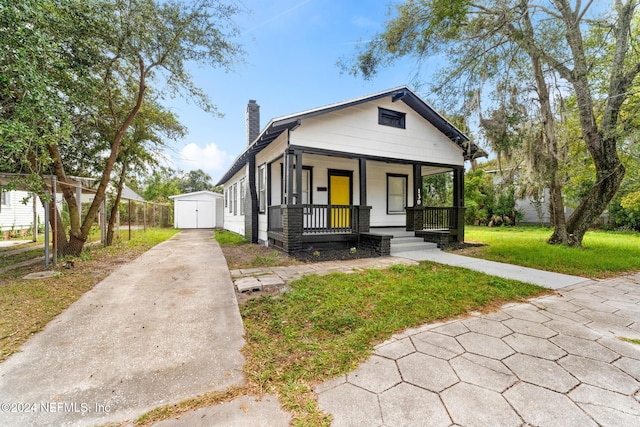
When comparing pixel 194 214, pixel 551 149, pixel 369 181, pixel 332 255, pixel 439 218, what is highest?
pixel 551 149

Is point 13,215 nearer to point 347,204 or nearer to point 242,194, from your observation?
point 242,194

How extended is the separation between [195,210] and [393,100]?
15.5 meters

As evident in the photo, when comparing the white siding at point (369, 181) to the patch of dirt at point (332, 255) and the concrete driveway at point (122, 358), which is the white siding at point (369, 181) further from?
the concrete driveway at point (122, 358)

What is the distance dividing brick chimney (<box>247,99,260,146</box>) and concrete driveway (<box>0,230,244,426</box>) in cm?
857

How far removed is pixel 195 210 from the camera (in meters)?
19.0

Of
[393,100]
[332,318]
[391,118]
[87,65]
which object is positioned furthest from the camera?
[391,118]

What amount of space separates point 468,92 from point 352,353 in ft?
22.7

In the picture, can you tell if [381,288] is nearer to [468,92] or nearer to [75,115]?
[468,92]

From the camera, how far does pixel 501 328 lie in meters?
2.88

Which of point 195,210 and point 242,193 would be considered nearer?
point 242,193

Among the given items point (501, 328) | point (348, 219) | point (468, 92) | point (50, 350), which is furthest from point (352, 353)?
point (468, 92)

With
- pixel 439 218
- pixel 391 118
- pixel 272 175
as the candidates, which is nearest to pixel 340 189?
pixel 272 175

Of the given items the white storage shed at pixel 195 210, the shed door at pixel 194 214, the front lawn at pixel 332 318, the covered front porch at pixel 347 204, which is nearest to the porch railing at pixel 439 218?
the covered front porch at pixel 347 204

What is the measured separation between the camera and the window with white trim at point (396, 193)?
35.4ft
